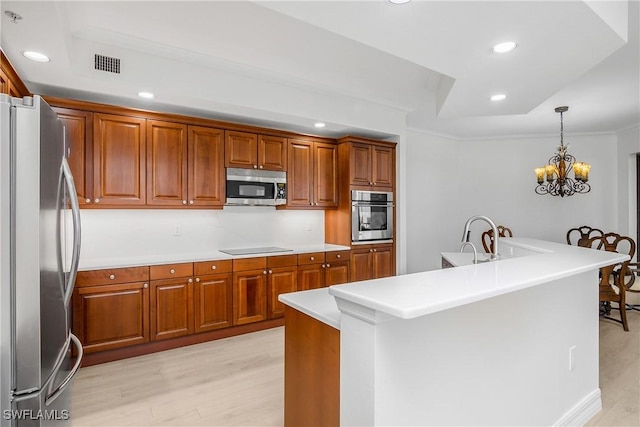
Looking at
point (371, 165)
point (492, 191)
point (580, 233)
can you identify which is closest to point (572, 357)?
point (371, 165)

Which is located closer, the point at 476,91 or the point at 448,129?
the point at 476,91

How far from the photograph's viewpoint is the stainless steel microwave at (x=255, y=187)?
374cm

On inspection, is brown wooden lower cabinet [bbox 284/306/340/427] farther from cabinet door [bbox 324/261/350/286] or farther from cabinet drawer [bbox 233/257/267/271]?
cabinet door [bbox 324/261/350/286]

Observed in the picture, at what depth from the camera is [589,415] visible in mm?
2205

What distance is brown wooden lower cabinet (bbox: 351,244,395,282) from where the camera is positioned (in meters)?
4.46

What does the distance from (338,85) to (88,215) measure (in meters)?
2.82

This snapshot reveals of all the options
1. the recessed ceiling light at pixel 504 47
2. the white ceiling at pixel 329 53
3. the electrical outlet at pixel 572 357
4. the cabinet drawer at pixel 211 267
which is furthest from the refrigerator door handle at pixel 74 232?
the electrical outlet at pixel 572 357

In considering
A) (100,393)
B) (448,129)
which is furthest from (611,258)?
(448,129)

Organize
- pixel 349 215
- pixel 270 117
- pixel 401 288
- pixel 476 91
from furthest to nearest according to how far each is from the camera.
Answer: pixel 349 215
pixel 270 117
pixel 476 91
pixel 401 288

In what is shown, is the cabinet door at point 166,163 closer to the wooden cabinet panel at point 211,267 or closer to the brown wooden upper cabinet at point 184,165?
the brown wooden upper cabinet at point 184,165

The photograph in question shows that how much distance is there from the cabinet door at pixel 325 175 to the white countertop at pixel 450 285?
275 cm

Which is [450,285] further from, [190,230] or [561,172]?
[561,172]

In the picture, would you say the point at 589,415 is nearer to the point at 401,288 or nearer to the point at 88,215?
the point at 401,288

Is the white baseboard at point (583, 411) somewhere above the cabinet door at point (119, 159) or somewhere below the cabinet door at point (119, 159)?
below
